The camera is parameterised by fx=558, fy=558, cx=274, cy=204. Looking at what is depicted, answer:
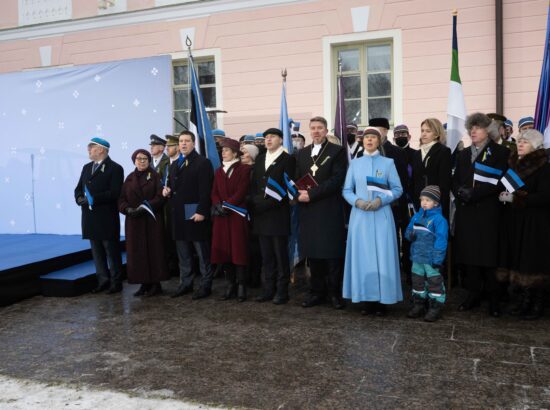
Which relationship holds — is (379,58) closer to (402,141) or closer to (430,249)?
(402,141)

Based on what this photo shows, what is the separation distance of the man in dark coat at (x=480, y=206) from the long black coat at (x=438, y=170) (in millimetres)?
153

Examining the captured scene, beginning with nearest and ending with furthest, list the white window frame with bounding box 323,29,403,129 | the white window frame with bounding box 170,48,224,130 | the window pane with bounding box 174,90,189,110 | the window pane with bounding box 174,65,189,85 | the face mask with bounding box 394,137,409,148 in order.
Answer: the face mask with bounding box 394,137,409,148 → the white window frame with bounding box 323,29,403,129 → the white window frame with bounding box 170,48,224,130 → the window pane with bounding box 174,65,189,85 → the window pane with bounding box 174,90,189,110

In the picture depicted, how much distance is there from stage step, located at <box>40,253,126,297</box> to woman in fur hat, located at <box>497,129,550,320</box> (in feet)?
13.3

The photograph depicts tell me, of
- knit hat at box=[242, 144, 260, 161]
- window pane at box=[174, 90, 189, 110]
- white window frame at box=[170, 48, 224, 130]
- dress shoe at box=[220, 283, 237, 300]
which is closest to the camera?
dress shoe at box=[220, 283, 237, 300]

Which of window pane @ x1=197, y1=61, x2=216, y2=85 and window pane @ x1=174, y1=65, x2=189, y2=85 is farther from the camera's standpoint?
window pane @ x1=174, y1=65, x2=189, y2=85

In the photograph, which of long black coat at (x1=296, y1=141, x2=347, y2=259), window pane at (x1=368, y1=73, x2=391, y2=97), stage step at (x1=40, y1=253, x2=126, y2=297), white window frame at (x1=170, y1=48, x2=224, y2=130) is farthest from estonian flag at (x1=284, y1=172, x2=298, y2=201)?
white window frame at (x1=170, y1=48, x2=224, y2=130)

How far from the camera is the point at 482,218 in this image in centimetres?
442

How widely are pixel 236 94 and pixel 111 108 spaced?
2.51 m

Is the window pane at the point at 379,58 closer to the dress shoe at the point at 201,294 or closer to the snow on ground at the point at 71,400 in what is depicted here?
the dress shoe at the point at 201,294

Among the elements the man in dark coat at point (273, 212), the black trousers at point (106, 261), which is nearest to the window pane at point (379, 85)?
the man in dark coat at point (273, 212)

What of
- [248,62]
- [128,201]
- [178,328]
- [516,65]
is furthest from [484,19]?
[178,328]

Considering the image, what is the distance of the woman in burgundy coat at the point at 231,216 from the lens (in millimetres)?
5156

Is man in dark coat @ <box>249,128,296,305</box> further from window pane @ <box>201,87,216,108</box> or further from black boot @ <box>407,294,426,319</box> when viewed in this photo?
window pane @ <box>201,87,216,108</box>

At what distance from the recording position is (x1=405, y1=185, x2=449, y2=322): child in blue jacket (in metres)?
4.29
